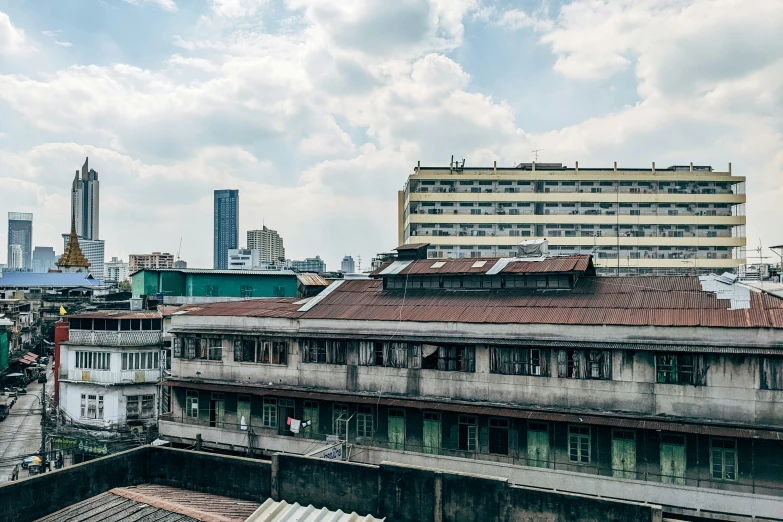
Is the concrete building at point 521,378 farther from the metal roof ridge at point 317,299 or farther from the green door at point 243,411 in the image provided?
the metal roof ridge at point 317,299

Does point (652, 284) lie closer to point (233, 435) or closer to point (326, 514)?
point (326, 514)

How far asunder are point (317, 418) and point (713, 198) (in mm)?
73666

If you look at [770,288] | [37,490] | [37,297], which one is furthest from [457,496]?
[37,297]

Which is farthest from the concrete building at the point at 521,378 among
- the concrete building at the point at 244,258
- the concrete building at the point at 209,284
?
the concrete building at the point at 244,258

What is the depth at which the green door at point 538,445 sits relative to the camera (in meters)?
27.9

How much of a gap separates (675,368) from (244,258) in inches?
4552

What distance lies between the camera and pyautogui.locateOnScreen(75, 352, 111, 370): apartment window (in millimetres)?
44031

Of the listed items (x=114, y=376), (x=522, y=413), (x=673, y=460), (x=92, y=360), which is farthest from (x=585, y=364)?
(x=92, y=360)

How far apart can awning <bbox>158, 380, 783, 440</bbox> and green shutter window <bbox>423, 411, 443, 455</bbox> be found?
0.88m

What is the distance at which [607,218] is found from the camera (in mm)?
85375

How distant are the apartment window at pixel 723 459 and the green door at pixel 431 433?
12409 mm

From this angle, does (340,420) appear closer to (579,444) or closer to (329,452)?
(329,452)

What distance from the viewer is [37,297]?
9631 cm

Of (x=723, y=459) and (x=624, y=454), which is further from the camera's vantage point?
Answer: (x=624, y=454)
